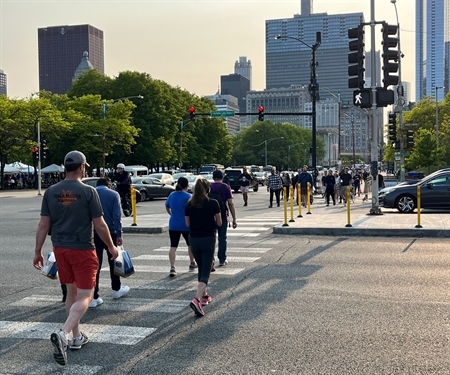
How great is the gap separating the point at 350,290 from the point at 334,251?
3840 millimetres

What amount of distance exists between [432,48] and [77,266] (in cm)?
14278

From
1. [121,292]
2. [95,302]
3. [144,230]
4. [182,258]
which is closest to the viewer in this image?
[95,302]

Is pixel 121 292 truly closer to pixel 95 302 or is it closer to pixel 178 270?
pixel 95 302

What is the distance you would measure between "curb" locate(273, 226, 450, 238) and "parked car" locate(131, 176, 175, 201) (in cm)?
1711

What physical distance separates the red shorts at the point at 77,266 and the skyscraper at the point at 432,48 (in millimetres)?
123510

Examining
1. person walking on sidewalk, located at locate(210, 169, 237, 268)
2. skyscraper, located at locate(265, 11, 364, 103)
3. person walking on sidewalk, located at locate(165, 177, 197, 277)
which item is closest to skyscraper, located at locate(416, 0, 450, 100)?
skyscraper, located at locate(265, 11, 364, 103)

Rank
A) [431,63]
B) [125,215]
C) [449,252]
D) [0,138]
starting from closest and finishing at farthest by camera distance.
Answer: [449,252], [125,215], [0,138], [431,63]

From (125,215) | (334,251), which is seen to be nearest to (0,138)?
(125,215)

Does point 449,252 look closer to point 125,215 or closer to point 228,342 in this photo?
point 228,342

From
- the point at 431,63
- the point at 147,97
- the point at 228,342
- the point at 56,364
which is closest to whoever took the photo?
the point at 56,364

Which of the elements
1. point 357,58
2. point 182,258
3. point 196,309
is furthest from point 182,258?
point 357,58

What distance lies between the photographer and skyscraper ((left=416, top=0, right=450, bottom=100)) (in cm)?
12804

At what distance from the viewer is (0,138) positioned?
5494 cm

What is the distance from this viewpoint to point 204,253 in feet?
23.5
